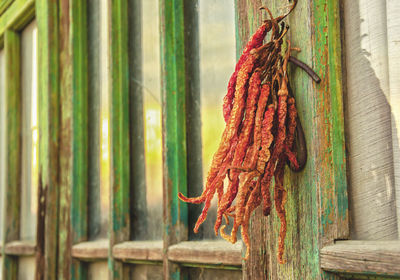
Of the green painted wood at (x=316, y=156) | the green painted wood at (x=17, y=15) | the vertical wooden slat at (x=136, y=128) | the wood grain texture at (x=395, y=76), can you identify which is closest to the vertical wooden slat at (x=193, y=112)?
the vertical wooden slat at (x=136, y=128)

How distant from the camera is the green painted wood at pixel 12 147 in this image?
2672 mm

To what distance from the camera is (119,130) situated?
6.11 ft

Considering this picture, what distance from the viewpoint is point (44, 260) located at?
225 cm

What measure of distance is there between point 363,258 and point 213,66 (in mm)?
750

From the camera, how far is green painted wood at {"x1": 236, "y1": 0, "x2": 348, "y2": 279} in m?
1.03

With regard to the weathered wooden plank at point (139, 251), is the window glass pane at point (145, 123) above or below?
above

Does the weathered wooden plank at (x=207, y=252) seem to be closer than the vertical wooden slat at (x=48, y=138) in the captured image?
Yes

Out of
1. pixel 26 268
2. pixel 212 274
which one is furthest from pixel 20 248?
pixel 212 274

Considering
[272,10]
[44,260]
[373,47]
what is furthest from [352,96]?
[44,260]

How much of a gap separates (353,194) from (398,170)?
0.11 m

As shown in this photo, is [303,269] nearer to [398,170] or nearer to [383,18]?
[398,170]

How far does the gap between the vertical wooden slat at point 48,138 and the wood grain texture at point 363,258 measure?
1440 mm

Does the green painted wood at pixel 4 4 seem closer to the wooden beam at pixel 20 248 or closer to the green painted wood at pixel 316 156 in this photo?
the wooden beam at pixel 20 248

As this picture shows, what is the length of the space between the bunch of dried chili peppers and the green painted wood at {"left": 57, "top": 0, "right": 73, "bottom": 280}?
1199 millimetres
